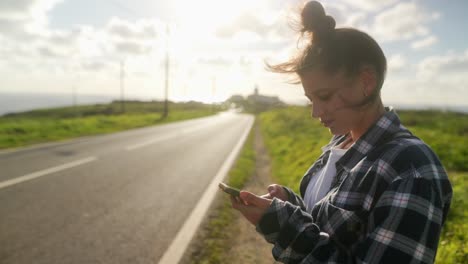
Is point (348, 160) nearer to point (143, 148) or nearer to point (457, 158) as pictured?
point (457, 158)

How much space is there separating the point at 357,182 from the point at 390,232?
9.7 inches

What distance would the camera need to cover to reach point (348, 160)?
1638 mm

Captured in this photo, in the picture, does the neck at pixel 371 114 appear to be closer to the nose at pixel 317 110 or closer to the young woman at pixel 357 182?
the young woman at pixel 357 182

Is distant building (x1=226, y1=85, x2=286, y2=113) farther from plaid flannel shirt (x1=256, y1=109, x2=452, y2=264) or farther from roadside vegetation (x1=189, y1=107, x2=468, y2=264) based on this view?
plaid flannel shirt (x1=256, y1=109, x2=452, y2=264)

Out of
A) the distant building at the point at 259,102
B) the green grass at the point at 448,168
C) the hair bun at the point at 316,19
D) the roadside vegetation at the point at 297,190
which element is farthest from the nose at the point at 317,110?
the roadside vegetation at the point at 297,190

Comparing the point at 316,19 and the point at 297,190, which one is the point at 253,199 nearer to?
the point at 316,19

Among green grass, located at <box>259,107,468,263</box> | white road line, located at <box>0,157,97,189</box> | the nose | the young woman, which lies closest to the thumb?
the young woman

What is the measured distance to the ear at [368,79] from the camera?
5.07ft

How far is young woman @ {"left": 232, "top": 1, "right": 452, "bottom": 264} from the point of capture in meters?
1.25

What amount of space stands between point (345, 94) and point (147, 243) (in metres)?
3.66

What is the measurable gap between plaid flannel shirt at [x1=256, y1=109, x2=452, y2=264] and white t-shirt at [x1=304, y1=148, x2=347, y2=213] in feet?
0.48

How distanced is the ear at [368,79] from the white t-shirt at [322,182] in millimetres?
361

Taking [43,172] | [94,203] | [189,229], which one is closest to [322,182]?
[189,229]

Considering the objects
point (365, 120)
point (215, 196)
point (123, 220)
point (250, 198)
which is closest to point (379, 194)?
point (365, 120)
